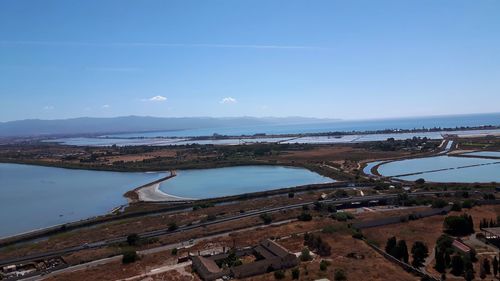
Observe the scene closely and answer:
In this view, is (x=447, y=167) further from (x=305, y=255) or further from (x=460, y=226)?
(x=305, y=255)

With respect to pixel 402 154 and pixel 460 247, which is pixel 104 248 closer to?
pixel 460 247

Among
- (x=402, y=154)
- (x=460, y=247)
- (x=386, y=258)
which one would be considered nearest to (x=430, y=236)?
(x=460, y=247)

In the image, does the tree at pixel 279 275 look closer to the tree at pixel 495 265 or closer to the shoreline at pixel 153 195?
the tree at pixel 495 265

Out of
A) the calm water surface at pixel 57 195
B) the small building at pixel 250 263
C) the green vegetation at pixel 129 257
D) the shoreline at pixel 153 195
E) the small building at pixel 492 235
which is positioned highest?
the small building at pixel 492 235

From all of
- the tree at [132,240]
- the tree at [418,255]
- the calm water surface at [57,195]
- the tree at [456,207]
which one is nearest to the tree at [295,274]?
the tree at [418,255]

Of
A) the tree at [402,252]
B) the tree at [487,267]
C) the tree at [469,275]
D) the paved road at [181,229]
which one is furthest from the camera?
the paved road at [181,229]

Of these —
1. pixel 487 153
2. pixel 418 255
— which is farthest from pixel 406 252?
pixel 487 153

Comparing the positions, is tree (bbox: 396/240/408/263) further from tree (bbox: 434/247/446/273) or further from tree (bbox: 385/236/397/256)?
tree (bbox: 434/247/446/273)
